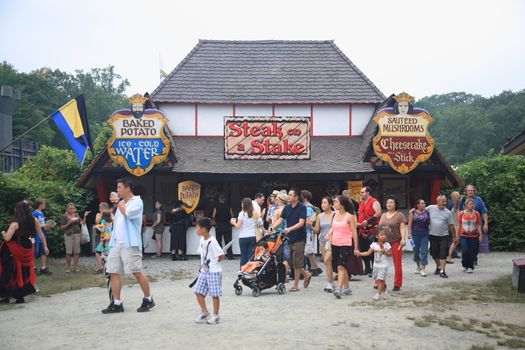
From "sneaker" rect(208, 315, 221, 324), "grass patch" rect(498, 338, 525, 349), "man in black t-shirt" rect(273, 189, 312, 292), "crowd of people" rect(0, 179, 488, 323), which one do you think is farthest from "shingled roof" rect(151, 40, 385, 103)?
"grass patch" rect(498, 338, 525, 349)

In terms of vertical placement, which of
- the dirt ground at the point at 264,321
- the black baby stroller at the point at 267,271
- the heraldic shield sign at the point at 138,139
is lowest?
the dirt ground at the point at 264,321

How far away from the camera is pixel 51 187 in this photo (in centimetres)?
1992

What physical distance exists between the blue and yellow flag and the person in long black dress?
3278 mm

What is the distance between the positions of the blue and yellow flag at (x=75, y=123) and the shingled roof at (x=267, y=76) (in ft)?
16.7

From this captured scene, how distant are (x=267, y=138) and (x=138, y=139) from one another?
415cm

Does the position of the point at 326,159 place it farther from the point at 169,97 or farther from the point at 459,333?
the point at 459,333

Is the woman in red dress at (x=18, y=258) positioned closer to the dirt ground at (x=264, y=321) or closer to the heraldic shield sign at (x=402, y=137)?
the dirt ground at (x=264, y=321)

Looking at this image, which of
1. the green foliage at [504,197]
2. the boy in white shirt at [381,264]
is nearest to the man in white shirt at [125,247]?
the boy in white shirt at [381,264]

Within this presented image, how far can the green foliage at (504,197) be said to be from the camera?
818 inches

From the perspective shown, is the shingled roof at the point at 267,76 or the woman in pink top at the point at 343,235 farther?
the shingled roof at the point at 267,76

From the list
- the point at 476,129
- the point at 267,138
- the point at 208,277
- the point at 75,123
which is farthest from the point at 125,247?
the point at 476,129

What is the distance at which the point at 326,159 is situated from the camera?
2050cm

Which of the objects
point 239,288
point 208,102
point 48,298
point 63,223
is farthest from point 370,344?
point 208,102

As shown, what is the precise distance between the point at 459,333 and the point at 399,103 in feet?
40.4
